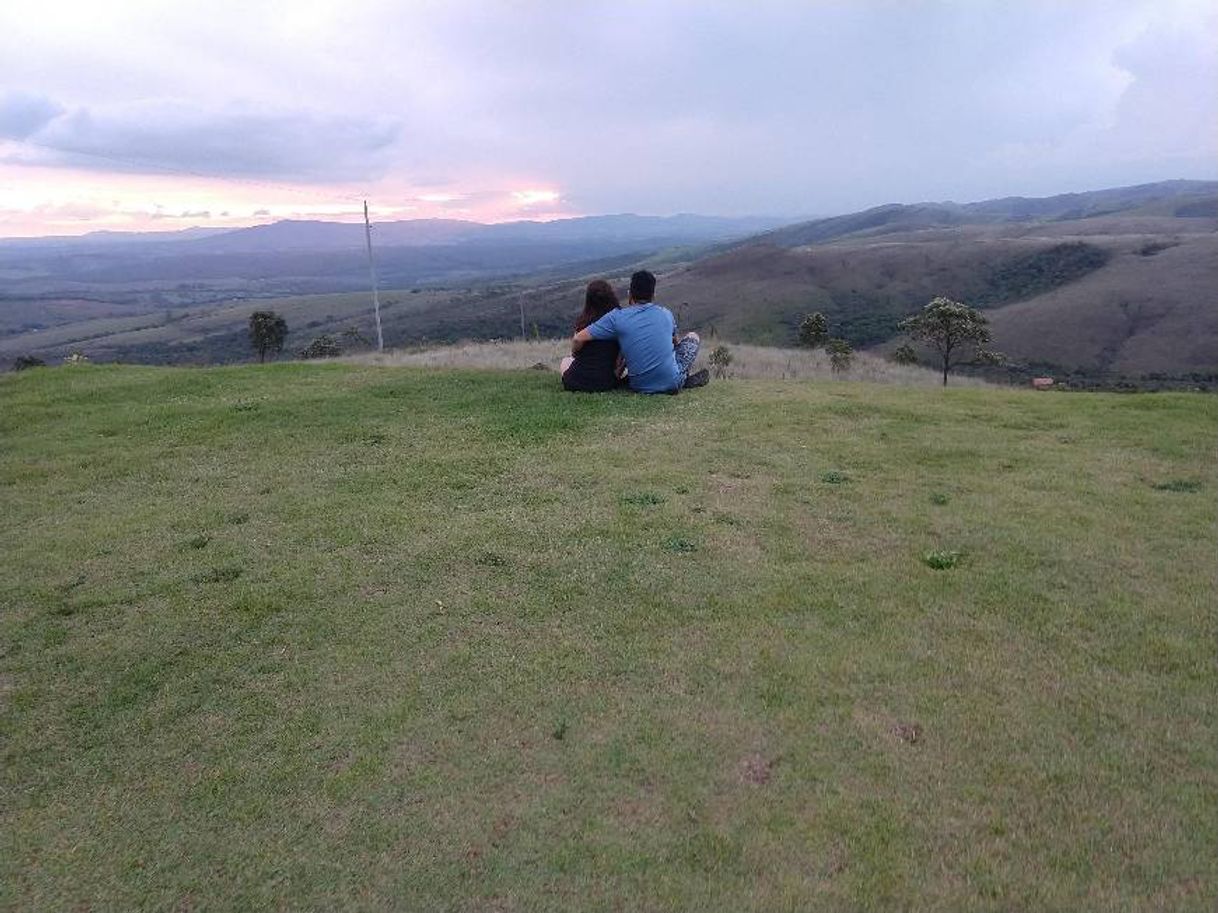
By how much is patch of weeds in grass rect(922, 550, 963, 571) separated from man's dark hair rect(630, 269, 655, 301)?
17.6ft

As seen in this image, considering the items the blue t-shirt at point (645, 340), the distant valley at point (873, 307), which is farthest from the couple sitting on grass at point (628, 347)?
the distant valley at point (873, 307)

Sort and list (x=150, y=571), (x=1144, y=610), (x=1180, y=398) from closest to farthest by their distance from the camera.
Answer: (x=1144, y=610), (x=150, y=571), (x=1180, y=398)

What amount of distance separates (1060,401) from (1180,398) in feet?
4.16

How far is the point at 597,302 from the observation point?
10.7m

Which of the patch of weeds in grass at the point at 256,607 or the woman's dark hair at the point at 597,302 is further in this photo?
the woman's dark hair at the point at 597,302

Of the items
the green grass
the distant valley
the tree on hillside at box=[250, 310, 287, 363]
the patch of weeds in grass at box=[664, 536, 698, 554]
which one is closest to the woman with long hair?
the green grass

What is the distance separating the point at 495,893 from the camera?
2967mm

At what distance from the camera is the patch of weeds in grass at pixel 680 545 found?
18.9 feet

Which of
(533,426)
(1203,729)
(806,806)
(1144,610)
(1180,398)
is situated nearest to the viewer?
(806,806)

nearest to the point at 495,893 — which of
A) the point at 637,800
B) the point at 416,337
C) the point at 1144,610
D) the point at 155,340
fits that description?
the point at 637,800

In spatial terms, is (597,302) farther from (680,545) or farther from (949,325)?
(949,325)

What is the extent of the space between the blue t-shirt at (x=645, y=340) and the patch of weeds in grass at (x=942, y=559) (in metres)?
5.35

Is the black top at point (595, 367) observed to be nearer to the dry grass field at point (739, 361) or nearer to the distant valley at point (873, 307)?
the dry grass field at point (739, 361)

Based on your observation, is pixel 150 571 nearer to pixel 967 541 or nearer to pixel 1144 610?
pixel 967 541
